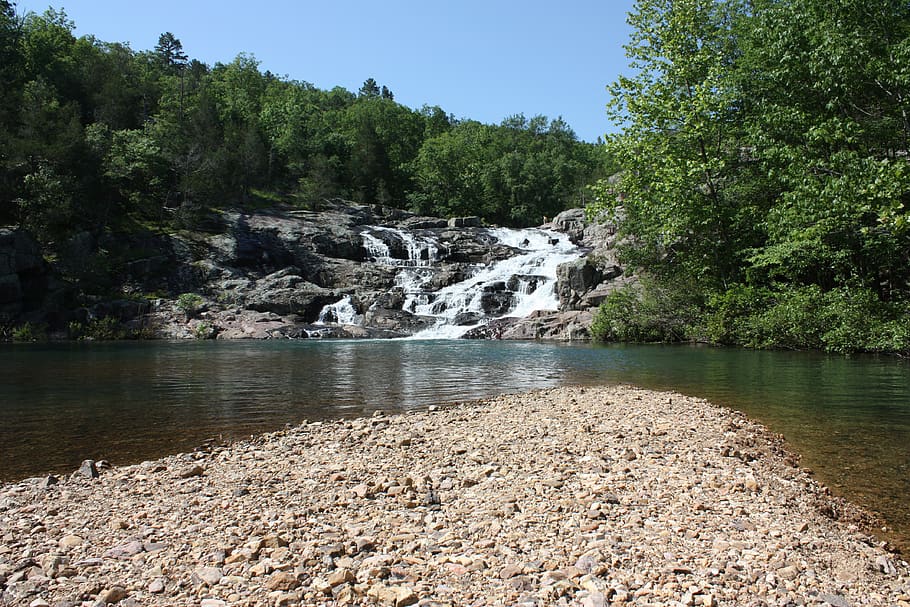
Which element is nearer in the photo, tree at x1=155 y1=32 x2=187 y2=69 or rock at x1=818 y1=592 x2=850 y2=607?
rock at x1=818 y1=592 x2=850 y2=607

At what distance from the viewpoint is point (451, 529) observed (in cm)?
443

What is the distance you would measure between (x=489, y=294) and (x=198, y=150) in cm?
3833

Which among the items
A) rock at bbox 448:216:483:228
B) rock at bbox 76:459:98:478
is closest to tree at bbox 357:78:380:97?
rock at bbox 448:216:483:228

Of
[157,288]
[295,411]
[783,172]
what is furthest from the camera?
[157,288]

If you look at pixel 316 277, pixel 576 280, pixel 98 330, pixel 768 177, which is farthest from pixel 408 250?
pixel 768 177

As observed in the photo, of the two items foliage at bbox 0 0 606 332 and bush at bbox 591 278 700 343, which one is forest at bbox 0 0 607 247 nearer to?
foliage at bbox 0 0 606 332

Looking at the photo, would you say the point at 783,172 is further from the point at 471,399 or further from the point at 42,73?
the point at 42,73

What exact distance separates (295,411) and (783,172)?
61.0 feet

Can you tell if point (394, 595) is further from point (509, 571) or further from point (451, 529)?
point (451, 529)

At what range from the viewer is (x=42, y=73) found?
5941cm

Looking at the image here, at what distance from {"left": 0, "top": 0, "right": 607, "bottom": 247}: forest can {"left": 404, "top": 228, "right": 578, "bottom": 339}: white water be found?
2503cm

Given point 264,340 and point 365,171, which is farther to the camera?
point 365,171

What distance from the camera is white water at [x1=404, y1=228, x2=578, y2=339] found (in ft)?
120

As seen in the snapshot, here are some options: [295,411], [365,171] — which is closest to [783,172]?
[295,411]
